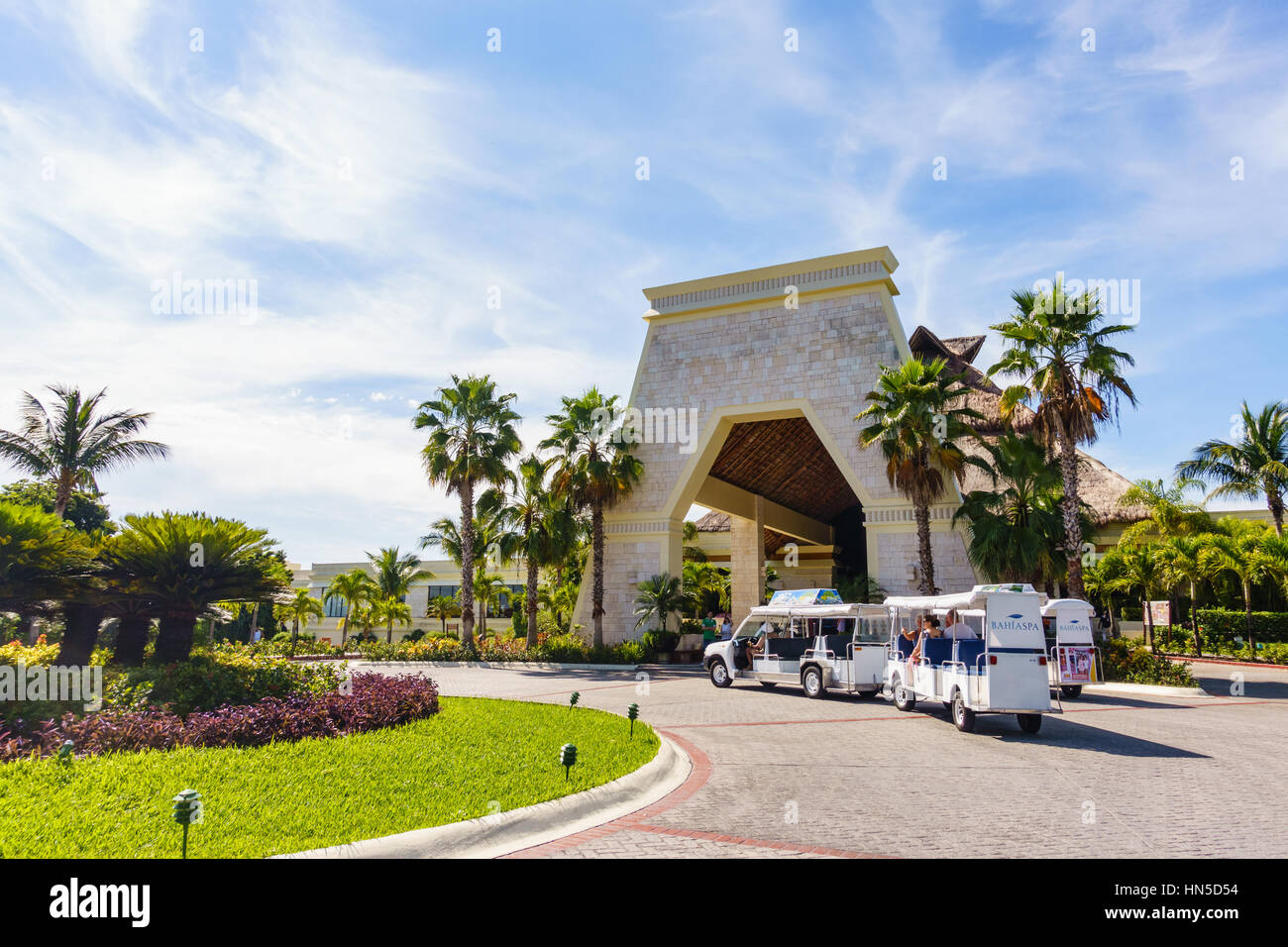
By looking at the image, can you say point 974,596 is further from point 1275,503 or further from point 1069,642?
point 1275,503

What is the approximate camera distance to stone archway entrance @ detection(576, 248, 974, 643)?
29844 millimetres

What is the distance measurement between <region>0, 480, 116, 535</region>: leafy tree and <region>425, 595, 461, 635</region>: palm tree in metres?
19.7

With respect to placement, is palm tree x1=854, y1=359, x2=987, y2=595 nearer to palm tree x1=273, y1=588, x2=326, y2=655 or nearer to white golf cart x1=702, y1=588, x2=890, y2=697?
white golf cart x1=702, y1=588, x2=890, y2=697

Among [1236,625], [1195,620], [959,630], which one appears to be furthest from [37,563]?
[1236,625]

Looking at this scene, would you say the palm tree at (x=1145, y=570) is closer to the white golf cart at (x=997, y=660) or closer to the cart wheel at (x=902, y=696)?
the cart wheel at (x=902, y=696)

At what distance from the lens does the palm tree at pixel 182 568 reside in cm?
1208

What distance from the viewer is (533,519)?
35.2 m

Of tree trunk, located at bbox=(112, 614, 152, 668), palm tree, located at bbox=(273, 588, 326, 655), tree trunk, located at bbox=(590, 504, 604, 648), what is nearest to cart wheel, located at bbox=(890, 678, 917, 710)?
palm tree, located at bbox=(273, 588, 326, 655)

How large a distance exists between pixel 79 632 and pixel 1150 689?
76.1ft

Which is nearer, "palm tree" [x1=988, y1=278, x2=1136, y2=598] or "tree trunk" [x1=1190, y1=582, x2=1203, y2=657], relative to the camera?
"palm tree" [x1=988, y1=278, x2=1136, y2=598]
